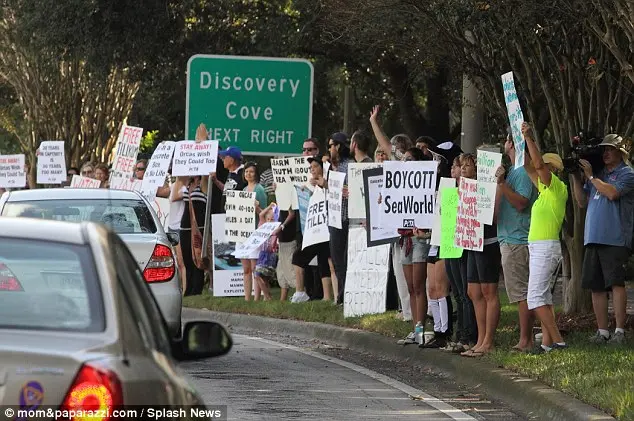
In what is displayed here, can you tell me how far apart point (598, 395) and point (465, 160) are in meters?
3.98

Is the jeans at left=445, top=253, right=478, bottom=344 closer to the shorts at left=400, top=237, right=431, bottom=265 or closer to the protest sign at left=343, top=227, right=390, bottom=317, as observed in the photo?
the shorts at left=400, top=237, right=431, bottom=265

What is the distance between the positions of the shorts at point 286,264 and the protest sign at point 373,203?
179 inches

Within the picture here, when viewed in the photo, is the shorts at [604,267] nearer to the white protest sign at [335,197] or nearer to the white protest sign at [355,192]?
the white protest sign at [355,192]

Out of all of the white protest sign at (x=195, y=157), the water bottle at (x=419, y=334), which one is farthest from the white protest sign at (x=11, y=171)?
the water bottle at (x=419, y=334)

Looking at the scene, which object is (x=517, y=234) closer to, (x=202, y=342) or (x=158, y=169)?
(x=202, y=342)

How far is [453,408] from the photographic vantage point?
1081 centimetres

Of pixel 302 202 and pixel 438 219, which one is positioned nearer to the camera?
pixel 438 219

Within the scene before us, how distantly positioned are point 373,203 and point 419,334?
6.42ft

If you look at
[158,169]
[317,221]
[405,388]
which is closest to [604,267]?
[405,388]

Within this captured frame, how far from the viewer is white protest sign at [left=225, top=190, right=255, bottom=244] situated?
2067 cm

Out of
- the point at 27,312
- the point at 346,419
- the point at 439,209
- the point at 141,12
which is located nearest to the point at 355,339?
the point at 439,209

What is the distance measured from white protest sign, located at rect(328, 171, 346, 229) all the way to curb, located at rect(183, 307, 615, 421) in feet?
4.19

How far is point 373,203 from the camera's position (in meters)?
15.7

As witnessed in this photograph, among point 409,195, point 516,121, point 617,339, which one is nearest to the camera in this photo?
point 516,121
